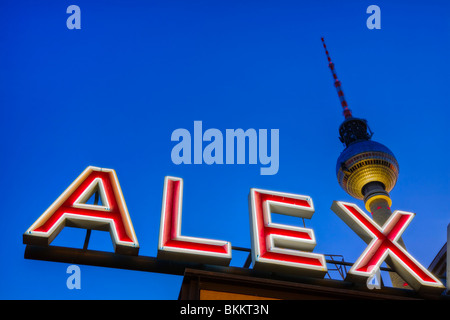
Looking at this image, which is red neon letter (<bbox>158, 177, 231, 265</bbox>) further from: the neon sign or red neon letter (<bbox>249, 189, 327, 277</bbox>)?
red neon letter (<bbox>249, 189, 327, 277</bbox>)

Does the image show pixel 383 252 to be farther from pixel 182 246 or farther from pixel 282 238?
pixel 182 246

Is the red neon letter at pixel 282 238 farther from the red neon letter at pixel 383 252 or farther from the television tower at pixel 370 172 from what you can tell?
the television tower at pixel 370 172

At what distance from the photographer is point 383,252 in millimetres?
12086

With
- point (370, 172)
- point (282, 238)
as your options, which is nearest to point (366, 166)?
point (370, 172)

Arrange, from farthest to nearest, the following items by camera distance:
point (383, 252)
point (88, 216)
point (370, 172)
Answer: point (370, 172) < point (383, 252) < point (88, 216)

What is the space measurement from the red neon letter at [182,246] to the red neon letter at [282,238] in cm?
87

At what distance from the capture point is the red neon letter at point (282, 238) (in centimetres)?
1109

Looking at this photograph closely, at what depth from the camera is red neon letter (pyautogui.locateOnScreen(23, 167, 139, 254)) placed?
10.4m

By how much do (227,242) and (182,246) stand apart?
4.18ft

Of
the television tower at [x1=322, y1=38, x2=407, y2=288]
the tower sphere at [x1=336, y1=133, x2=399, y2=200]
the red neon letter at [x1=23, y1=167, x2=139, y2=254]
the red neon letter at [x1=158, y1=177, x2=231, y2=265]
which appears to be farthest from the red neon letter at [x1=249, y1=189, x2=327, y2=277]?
the tower sphere at [x1=336, y1=133, x2=399, y2=200]

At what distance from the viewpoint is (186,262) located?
11039mm

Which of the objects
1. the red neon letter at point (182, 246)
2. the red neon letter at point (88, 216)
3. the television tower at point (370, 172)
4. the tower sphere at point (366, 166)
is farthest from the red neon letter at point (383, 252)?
the tower sphere at point (366, 166)
